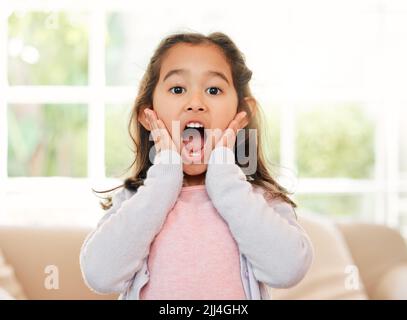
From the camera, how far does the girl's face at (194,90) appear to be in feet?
1.95

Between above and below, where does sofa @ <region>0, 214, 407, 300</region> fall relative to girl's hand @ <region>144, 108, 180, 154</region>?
below

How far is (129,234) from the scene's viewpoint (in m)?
0.56

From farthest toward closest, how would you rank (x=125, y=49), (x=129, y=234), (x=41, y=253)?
(x=41, y=253) → (x=125, y=49) → (x=129, y=234)

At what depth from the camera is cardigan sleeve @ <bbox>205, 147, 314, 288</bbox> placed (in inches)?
22.3

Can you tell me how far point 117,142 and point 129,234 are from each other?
0.70 feet

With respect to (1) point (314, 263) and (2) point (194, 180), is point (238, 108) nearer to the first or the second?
(2) point (194, 180)

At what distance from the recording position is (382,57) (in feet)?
4.38

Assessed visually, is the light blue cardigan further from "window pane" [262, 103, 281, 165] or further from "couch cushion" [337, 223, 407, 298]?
"couch cushion" [337, 223, 407, 298]

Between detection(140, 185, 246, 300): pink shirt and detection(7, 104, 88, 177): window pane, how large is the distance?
1.00ft

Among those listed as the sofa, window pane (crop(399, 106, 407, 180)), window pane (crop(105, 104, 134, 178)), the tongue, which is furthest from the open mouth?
window pane (crop(399, 106, 407, 180))

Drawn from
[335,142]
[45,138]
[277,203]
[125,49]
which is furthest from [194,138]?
[335,142]

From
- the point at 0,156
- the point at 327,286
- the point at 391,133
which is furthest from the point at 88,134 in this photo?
the point at 391,133

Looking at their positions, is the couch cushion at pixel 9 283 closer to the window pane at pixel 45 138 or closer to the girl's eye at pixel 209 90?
the window pane at pixel 45 138
